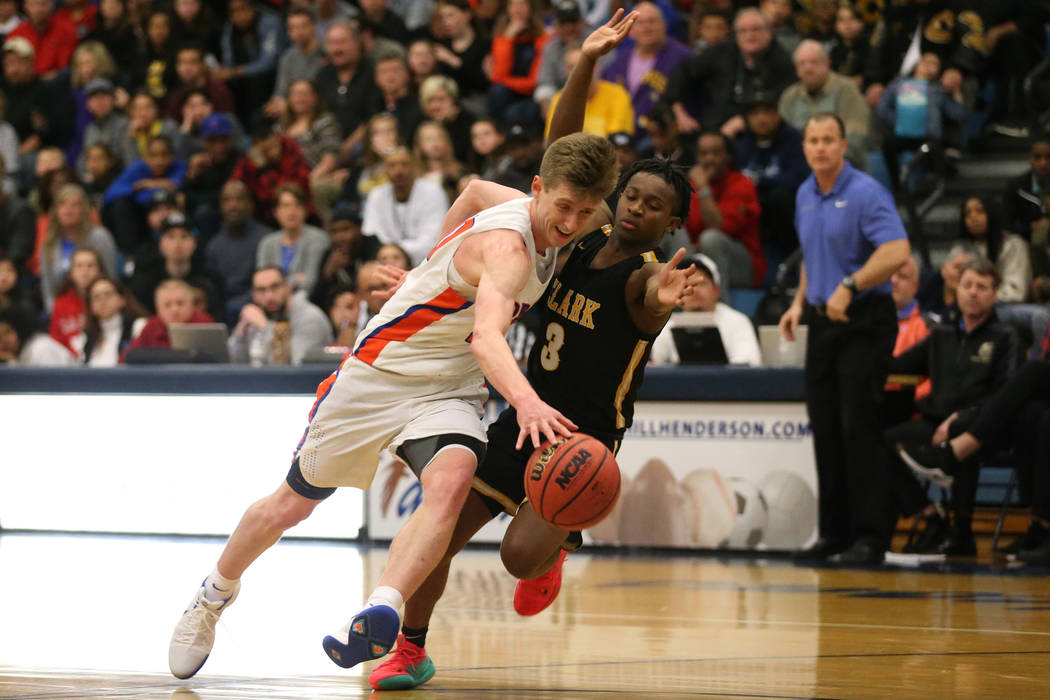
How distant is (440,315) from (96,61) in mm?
11784

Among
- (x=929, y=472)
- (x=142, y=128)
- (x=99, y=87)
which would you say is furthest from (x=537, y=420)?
(x=99, y=87)

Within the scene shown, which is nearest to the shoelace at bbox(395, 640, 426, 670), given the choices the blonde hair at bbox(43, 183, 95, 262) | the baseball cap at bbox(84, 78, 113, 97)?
the blonde hair at bbox(43, 183, 95, 262)

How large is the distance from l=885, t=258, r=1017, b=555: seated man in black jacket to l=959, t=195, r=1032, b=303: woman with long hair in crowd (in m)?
1.55

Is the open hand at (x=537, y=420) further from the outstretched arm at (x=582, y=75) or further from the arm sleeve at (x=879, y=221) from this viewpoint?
the arm sleeve at (x=879, y=221)

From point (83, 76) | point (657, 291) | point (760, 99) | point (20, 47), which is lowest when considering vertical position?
point (657, 291)

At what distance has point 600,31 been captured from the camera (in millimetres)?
5238

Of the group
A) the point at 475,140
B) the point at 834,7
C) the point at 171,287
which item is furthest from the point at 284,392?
the point at 834,7

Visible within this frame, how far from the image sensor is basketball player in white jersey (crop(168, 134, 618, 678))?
13.9 ft

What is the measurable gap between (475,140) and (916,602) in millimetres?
6636

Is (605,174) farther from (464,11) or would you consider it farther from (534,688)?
(464,11)

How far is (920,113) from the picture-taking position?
11.3 m

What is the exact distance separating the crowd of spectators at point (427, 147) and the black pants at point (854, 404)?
1.74ft

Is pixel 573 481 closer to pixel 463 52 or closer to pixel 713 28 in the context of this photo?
pixel 713 28

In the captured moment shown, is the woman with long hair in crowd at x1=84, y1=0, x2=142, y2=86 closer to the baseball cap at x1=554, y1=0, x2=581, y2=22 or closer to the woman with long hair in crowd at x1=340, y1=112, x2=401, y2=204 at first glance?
the woman with long hair in crowd at x1=340, y1=112, x2=401, y2=204
